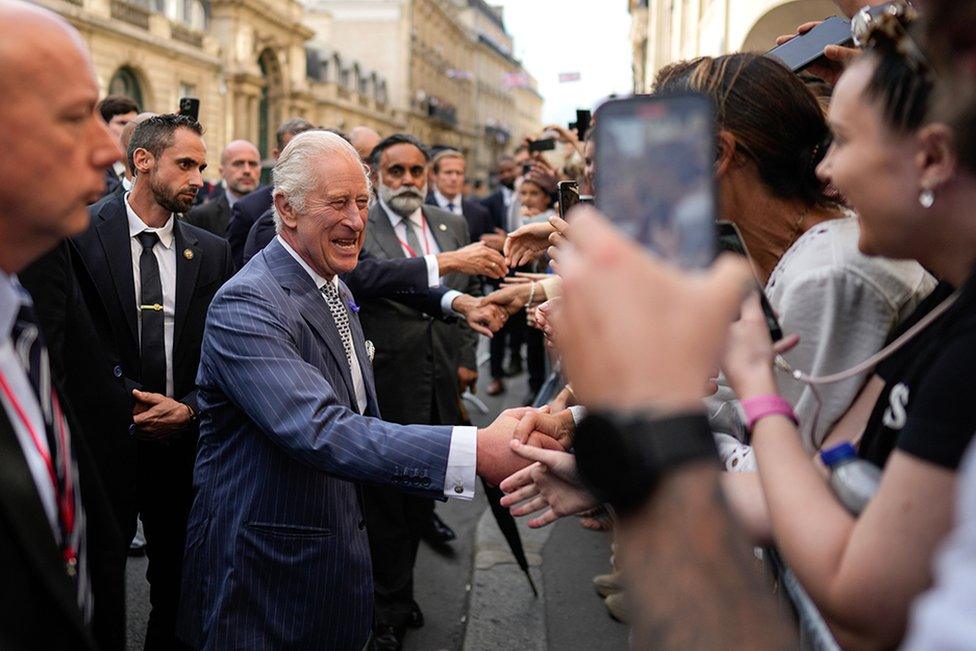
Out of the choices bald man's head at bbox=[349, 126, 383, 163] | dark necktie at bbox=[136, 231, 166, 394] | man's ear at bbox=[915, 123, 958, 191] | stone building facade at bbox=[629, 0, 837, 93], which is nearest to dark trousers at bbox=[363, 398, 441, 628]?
dark necktie at bbox=[136, 231, 166, 394]

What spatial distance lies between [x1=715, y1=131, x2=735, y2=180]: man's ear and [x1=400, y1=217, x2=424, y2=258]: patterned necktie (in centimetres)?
329

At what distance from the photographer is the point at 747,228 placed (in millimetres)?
2271

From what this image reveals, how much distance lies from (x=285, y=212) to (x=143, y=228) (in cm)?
143

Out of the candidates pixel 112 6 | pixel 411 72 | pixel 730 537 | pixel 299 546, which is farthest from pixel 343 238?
pixel 411 72

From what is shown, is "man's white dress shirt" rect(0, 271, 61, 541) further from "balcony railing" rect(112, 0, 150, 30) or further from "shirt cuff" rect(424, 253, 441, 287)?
"balcony railing" rect(112, 0, 150, 30)

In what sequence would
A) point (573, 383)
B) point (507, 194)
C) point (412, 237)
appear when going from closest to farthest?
point (573, 383)
point (412, 237)
point (507, 194)

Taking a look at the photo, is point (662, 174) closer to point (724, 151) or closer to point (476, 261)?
point (724, 151)

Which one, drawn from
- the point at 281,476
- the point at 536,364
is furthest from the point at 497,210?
the point at 281,476

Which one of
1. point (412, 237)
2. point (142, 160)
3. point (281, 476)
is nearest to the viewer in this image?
point (281, 476)

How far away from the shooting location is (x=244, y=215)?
5.64m

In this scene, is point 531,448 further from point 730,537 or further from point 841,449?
point 730,537

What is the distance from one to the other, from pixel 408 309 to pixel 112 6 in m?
29.9

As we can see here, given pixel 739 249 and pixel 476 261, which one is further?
pixel 476 261

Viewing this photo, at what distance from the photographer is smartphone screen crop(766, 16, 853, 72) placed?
2457 mm
